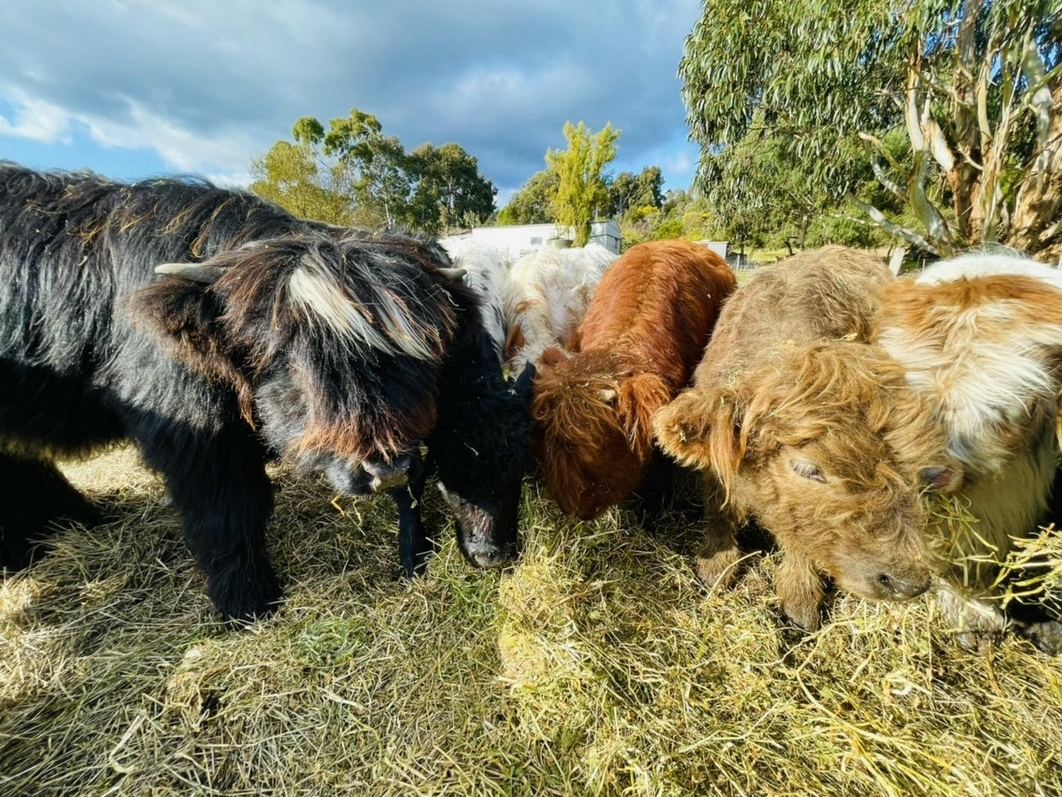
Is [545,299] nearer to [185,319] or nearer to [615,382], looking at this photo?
A: [615,382]

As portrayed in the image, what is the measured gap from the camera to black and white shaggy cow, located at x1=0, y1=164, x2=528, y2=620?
6.59 feet

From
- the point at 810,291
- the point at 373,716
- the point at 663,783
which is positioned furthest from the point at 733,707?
the point at 810,291

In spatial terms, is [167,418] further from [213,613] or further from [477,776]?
[477,776]

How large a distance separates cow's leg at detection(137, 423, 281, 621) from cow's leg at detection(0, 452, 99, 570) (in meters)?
1.59

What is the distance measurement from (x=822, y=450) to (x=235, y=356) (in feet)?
8.64

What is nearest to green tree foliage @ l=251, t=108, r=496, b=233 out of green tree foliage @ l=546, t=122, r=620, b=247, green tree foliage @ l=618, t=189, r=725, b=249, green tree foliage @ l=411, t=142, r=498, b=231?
green tree foliage @ l=411, t=142, r=498, b=231

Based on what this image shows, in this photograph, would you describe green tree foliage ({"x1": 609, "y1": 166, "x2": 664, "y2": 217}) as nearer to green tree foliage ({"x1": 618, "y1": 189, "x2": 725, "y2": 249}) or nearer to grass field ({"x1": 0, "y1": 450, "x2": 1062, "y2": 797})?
green tree foliage ({"x1": 618, "y1": 189, "x2": 725, "y2": 249})

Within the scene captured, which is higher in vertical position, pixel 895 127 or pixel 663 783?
pixel 895 127

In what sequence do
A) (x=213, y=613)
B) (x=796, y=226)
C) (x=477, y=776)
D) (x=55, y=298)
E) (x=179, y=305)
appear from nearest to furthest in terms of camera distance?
(x=477, y=776), (x=179, y=305), (x=55, y=298), (x=213, y=613), (x=796, y=226)

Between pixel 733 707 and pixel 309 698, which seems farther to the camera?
pixel 309 698

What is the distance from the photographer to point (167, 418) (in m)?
2.25

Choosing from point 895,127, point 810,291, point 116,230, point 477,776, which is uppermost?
point 895,127

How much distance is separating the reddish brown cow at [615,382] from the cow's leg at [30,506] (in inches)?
142

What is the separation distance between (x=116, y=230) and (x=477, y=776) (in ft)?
10.4
